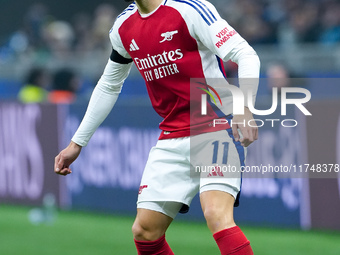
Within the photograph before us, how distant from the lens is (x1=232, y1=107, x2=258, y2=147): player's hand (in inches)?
162

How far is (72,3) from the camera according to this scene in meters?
20.3

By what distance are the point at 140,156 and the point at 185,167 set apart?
4550 mm

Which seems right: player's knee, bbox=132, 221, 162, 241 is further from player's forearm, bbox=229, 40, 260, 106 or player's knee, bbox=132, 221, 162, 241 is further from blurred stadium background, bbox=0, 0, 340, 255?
blurred stadium background, bbox=0, 0, 340, 255

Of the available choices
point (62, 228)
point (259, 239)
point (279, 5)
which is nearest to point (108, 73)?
point (259, 239)

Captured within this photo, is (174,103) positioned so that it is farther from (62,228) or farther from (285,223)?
(62,228)

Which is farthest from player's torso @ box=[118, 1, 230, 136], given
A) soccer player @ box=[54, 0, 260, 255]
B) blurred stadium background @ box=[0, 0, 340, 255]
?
blurred stadium background @ box=[0, 0, 340, 255]

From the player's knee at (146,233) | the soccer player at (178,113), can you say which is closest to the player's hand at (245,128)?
the soccer player at (178,113)

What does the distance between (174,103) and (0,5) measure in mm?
17040

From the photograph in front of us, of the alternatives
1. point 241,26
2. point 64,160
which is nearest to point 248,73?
point 64,160

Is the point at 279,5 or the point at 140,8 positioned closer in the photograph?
the point at 140,8

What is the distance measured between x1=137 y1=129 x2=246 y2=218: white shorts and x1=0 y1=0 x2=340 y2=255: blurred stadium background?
106 inches

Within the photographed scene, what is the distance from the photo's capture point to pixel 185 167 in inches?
191

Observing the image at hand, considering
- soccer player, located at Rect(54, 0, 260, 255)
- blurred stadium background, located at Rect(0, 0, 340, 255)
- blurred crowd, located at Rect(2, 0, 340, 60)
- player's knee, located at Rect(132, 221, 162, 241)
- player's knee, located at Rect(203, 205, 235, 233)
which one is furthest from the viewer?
blurred crowd, located at Rect(2, 0, 340, 60)

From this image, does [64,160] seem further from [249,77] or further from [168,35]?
[249,77]
